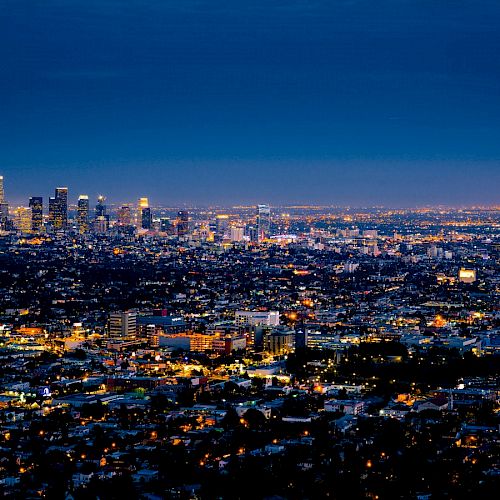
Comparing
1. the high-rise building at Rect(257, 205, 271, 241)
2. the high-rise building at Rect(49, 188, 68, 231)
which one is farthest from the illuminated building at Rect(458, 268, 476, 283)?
the high-rise building at Rect(49, 188, 68, 231)

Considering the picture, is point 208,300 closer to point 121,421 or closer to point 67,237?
point 121,421

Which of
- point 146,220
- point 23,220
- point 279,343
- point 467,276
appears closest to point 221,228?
point 146,220

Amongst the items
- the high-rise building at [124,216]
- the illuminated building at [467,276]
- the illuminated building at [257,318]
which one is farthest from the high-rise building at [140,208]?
the illuminated building at [257,318]

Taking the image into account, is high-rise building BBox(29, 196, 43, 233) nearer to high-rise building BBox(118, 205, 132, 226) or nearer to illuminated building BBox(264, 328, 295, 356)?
high-rise building BBox(118, 205, 132, 226)

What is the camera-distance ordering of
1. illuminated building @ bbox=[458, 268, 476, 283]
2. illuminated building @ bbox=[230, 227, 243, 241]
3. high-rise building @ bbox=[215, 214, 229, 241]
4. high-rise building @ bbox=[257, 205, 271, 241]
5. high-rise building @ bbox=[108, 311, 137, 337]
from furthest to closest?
high-rise building @ bbox=[257, 205, 271, 241] → high-rise building @ bbox=[215, 214, 229, 241] → illuminated building @ bbox=[230, 227, 243, 241] → illuminated building @ bbox=[458, 268, 476, 283] → high-rise building @ bbox=[108, 311, 137, 337]

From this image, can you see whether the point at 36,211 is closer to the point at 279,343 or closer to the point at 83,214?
the point at 83,214

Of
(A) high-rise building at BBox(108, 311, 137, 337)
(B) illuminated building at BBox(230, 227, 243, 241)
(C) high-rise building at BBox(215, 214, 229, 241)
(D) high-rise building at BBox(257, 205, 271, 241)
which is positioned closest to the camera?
(A) high-rise building at BBox(108, 311, 137, 337)
